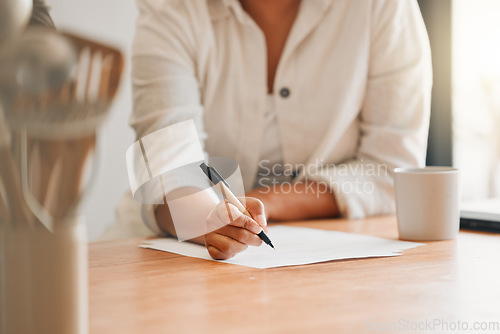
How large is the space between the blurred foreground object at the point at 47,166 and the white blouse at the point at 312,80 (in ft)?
2.85

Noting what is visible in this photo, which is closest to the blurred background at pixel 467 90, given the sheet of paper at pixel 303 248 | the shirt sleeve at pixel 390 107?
the shirt sleeve at pixel 390 107

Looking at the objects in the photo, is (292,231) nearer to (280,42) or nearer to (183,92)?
(183,92)

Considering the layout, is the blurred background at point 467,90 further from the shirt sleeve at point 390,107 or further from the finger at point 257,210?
the finger at point 257,210

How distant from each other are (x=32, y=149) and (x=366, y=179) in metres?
0.93

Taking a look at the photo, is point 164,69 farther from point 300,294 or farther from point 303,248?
point 300,294

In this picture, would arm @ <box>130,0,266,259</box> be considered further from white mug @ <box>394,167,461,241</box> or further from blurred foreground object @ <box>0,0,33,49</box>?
blurred foreground object @ <box>0,0,33,49</box>

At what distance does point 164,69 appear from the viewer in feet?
3.95

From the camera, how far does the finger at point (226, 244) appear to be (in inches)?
29.2

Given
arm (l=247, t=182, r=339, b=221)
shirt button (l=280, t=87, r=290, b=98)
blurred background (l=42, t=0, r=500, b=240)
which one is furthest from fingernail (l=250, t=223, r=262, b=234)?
blurred background (l=42, t=0, r=500, b=240)

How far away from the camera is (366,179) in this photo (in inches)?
48.1

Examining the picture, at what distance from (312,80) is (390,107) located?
18 cm

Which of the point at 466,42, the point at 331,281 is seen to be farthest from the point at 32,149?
the point at 466,42

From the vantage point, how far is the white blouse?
1266 mm

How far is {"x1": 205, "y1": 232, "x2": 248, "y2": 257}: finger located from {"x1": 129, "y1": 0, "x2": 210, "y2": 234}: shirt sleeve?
426 mm
